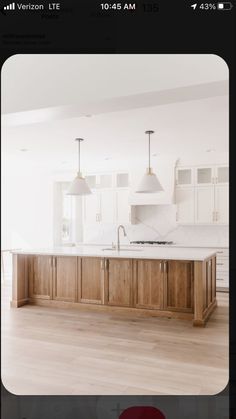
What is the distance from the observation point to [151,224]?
6.58 meters

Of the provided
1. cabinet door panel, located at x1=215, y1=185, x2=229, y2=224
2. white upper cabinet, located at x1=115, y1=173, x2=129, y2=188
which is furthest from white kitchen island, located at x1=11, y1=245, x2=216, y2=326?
white upper cabinet, located at x1=115, y1=173, x2=129, y2=188

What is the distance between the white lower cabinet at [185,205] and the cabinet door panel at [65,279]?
233cm

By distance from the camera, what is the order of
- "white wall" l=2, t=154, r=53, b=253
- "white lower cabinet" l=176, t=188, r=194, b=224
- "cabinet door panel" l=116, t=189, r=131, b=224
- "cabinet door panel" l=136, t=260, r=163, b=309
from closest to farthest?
"cabinet door panel" l=136, t=260, r=163, b=309 → "white lower cabinet" l=176, t=188, r=194, b=224 → "cabinet door panel" l=116, t=189, r=131, b=224 → "white wall" l=2, t=154, r=53, b=253

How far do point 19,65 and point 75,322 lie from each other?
10.6ft

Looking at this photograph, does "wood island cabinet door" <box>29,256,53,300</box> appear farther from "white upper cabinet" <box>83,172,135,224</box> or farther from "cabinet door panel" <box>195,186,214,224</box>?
"cabinet door panel" <box>195,186,214,224</box>

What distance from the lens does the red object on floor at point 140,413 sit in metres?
0.83

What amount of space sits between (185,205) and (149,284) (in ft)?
7.39

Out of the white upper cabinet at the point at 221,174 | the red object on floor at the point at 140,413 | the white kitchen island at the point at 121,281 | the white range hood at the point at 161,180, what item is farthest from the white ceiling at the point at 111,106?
the white kitchen island at the point at 121,281

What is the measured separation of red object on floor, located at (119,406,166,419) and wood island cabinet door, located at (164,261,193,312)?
317 centimetres

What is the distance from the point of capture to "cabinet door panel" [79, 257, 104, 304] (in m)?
4.36
